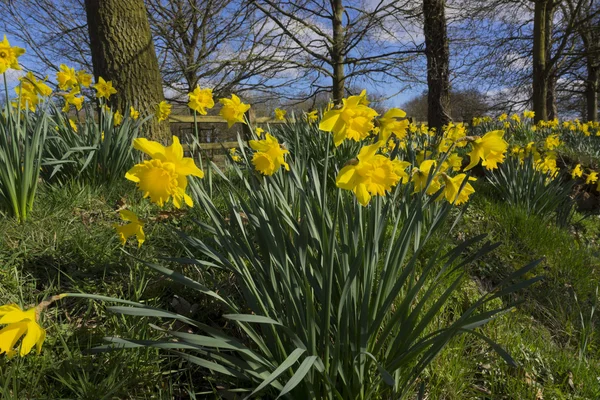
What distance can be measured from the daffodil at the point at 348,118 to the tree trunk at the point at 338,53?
911cm

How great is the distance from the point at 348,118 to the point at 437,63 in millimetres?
7643

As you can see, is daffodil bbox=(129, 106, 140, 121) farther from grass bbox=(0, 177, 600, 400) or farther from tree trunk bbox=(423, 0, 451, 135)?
tree trunk bbox=(423, 0, 451, 135)

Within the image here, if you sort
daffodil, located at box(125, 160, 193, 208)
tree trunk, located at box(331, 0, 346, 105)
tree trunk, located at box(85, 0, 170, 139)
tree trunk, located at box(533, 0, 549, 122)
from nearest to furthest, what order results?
daffodil, located at box(125, 160, 193, 208)
tree trunk, located at box(85, 0, 170, 139)
tree trunk, located at box(533, 0, 549, 122)
tree trunk, located at box(331, 0, 346, 105)

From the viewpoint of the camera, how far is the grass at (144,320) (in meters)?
1.26

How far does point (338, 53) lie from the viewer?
10047 mm

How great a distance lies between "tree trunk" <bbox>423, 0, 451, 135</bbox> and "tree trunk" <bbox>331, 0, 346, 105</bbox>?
2.67m

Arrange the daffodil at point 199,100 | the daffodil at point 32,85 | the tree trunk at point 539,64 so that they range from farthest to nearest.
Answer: the tree trunk at point 539,64 < the daffodil at point 32,85 < the daffodil at point 199,100

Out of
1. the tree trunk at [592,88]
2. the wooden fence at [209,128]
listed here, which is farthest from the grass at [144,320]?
the tree trunk at [592,88]

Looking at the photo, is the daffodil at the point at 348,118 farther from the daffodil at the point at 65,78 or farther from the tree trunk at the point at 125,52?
the tree trunk at the point at 125,52

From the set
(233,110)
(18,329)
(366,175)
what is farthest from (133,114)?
(366,175)

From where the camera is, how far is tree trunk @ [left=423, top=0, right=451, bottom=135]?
7.62 metres

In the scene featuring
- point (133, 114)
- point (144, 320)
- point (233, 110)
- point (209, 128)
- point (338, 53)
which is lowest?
point (144, 320)

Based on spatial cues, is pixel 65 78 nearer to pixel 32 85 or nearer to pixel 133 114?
pixel 32 85

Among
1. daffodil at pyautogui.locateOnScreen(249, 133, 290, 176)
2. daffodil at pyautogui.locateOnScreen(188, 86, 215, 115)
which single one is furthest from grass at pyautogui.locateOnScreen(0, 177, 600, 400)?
daffodil at pyautogui.locateOnScreen(188, 86, 215, 115)
